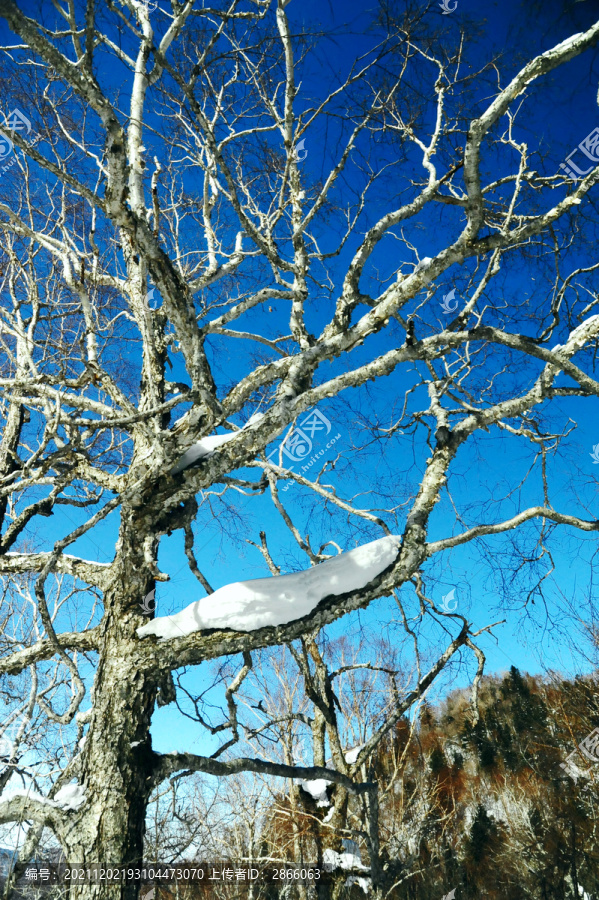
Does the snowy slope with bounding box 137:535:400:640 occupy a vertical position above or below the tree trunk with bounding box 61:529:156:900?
above

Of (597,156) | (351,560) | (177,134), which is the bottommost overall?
(351,560)

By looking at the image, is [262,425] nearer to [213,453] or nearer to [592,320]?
[213,453]

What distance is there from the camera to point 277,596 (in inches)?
127

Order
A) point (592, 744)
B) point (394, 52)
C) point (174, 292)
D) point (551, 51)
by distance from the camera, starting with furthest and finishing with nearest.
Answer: point (592, 744)
point (394, 52)
point (174, 292)
point (551, 51)

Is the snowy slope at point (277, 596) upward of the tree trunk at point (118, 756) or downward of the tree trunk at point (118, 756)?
upward

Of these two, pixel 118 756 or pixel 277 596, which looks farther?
pixel 277 596

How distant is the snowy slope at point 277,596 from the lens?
3148mm

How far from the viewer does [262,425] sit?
10.9 ft

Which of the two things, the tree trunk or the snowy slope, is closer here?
the tree trunk

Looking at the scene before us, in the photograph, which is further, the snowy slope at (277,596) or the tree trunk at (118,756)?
the snowy slope at (277,596)

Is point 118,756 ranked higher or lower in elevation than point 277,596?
lower

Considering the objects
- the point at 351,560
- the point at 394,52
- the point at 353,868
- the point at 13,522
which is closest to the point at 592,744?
the point at 353,868

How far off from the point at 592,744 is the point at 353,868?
29.0 ft

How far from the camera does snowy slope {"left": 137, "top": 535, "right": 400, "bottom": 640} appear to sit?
124 inches
